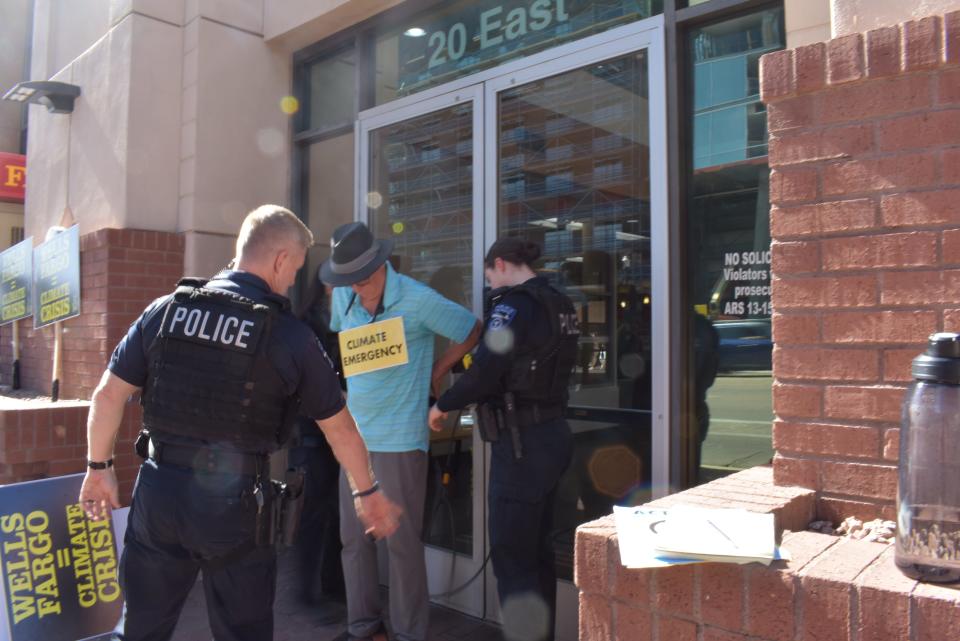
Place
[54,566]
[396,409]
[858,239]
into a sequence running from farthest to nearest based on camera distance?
[54,566]
[396,409]
[858,239]

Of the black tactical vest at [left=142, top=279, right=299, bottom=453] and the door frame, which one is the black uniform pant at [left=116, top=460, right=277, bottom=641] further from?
the door frame

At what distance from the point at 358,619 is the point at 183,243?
8.96 ft

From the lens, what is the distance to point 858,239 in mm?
1951

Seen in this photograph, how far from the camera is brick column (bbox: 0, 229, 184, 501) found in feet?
14.2

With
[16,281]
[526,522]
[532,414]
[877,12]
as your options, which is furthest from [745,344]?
[16,281]

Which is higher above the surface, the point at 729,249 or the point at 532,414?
the point at 729,249

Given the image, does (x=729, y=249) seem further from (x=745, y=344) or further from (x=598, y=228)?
(x=598, y=228)

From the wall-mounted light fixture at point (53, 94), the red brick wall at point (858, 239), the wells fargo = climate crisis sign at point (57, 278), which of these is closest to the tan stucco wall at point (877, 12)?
the red brick wall at point (858, 239)

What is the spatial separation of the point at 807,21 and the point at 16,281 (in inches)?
228

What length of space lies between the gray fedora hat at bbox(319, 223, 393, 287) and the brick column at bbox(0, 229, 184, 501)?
196 cm

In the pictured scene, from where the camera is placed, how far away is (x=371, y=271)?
339 cm

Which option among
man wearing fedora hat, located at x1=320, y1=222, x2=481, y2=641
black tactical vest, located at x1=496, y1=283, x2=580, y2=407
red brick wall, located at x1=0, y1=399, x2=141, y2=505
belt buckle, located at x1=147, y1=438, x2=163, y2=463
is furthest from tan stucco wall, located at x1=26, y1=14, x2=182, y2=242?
black tactical vest, located at x1=496, y1=283, x2=580, y2=407

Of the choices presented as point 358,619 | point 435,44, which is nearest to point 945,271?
point 358,619

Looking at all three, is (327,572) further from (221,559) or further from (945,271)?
(945,271)
